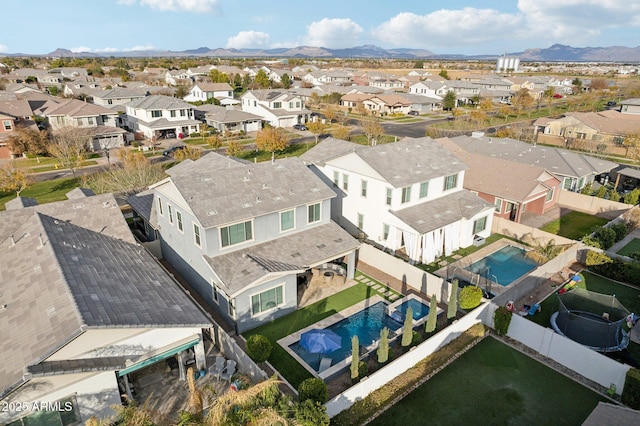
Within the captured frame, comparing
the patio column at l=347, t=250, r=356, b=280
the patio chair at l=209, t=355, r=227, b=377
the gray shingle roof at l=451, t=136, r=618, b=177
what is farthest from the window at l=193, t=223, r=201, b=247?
the gray shingle roof at l=451, t=136, r=618, b=177

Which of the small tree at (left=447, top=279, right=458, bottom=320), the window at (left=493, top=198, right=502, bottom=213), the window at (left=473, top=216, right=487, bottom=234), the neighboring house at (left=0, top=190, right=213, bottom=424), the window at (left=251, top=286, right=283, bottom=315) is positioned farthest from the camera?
the window at (left=493, top=198, right=502, bottom=213)

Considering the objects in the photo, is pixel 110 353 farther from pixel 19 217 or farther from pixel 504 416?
pixel 504 416

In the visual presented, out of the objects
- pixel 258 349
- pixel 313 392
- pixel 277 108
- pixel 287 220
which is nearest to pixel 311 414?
pixel 313 392

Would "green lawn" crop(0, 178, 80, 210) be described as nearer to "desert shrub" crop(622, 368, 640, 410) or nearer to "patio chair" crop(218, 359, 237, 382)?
"patio chair" crop(218, 359, 237, 382)

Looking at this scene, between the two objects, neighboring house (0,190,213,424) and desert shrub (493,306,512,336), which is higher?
neighboring house (0,190,213,424)

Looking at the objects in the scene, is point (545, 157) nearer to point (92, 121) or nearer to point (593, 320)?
point (593, 320)

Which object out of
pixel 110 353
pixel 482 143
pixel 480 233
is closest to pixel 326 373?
pixel 110 353
